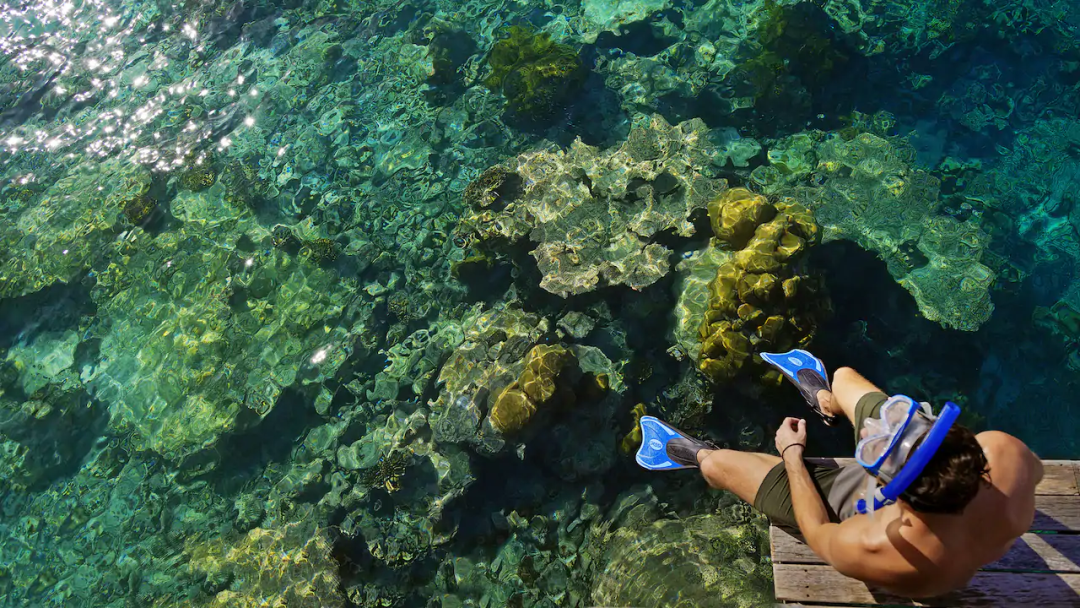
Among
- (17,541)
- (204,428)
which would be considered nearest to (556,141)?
(204,428)

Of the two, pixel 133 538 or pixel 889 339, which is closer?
pixel 889 339

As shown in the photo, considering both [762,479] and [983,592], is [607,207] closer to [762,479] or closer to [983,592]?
[762,479]

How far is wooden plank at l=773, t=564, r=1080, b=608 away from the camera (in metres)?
3.62

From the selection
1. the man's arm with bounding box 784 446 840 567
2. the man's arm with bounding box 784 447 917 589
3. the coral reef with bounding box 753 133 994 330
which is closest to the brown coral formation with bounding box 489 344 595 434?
the man's arm with bounding box 784 446 840 567

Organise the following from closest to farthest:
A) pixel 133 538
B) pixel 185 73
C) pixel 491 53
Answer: pixel 133 538 → pixel 491 53 → pixel 185 73

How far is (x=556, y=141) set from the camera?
8.94m

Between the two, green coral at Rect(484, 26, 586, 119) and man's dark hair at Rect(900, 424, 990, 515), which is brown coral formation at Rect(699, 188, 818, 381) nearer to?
man's dark hair at Rect(900, 424, 990, 515)

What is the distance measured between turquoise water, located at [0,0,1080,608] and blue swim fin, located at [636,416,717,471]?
1.77 feet

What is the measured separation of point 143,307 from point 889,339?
9.54m

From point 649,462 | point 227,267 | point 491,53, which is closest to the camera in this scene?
point 649,462

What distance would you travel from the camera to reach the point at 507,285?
789cm

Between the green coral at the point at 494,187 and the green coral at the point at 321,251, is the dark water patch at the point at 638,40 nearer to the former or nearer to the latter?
the green coral at the point at 494,187

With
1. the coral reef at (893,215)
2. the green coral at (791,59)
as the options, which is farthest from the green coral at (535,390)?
the green coral at (791,59)

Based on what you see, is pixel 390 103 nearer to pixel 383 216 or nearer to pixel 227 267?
pixel 383 216
